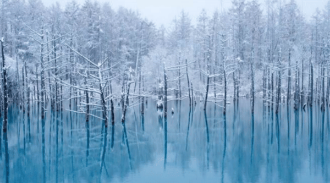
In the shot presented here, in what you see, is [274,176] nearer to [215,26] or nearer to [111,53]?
[111,53]

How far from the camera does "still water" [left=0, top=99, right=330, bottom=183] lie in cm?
1274

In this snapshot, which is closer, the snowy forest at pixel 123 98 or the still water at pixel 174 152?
the still water at pixel 174 152

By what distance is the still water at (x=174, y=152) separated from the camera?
12742mm

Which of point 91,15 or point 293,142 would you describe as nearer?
point 293,142

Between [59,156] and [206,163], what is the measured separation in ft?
23.7

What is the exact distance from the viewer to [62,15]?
50.3 metres

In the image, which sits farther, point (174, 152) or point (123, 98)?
point (123, 98)

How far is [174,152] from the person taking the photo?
16812 millimetres

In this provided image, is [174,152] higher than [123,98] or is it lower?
lower

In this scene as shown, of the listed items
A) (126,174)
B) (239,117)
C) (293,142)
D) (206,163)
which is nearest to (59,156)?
(126,174)

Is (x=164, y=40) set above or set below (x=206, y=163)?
above

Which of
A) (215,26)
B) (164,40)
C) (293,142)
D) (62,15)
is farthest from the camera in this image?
(164,40)

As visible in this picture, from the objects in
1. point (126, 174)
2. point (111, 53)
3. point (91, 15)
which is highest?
point (91, 15)

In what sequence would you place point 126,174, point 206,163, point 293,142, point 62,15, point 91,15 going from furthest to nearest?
point 62,15 → point 91,15 → point 293,142 → point 206,163 → point 126,174
